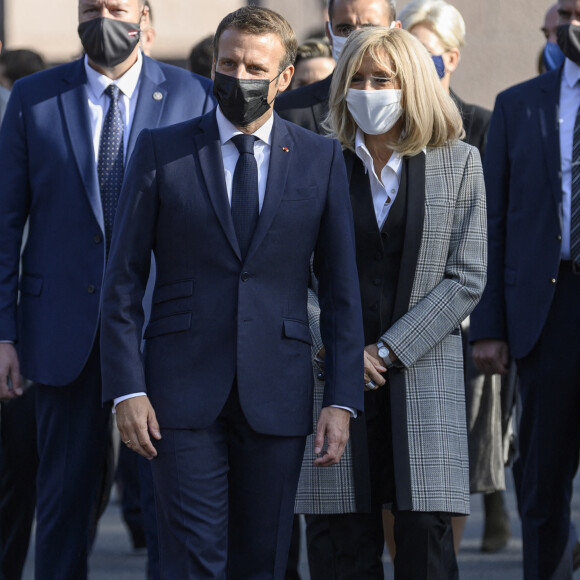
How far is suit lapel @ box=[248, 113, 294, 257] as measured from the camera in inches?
154

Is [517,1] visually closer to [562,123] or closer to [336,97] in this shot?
[562,123]

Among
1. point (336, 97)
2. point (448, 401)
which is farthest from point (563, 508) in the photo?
point (336, 97)

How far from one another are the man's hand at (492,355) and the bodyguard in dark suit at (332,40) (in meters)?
0.99

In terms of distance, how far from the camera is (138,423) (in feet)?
12.7

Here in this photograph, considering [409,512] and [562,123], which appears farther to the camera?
[562,123]

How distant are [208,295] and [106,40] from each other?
1268 mm

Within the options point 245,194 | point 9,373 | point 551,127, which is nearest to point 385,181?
point 245,194

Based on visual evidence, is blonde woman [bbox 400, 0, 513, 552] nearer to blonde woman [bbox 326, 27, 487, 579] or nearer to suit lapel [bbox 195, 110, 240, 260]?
blonde woman [bbox 326, 27, 487, 579]

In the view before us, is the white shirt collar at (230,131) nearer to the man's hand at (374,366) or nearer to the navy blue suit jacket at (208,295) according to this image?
the navy blue suit jacket at (208,295)

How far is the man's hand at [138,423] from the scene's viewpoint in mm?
3877

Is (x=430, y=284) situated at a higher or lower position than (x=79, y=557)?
higher

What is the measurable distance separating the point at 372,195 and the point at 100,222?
2.84 feet

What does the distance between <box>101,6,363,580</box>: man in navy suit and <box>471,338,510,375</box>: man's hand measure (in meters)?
1.41

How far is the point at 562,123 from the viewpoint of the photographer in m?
5.25
